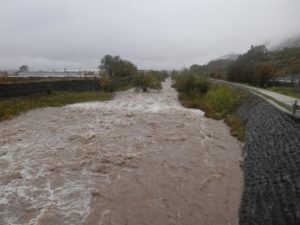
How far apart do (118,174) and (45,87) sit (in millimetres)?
29737

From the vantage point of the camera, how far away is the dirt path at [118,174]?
1013 centimetres

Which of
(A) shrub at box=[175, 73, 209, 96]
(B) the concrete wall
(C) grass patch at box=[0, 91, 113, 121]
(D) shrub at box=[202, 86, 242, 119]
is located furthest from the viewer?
(A) shrub at box=[175, 73, 209, 96]

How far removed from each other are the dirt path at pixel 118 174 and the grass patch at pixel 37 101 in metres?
5.59

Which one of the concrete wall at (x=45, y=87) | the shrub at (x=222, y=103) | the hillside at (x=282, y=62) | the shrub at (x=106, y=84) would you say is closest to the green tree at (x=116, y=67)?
the shrub at (x=106, y=84)

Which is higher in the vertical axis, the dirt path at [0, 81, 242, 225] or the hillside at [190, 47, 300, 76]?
the hillside at [190, 47, 300, 76]

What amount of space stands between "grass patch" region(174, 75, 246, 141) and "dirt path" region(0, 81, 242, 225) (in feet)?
3.24

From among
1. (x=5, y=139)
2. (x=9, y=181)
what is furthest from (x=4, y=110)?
(x=9, y=181)

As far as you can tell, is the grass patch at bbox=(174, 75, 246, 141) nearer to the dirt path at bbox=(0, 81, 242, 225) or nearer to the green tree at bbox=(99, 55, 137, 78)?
the dirt path at bbox=(0, 81, 242, 225)

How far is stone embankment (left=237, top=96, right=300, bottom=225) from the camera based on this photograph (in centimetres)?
891

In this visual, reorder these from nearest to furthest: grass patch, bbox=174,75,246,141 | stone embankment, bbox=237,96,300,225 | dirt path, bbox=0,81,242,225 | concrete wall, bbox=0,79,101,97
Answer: stone embankment, bbox=237,96,300,225
dirt path, bbox=0,81,242,225
grass patch, bbox=174,75,246,141
concrete wall, bbox=0,79,101,97

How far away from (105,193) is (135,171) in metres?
2.43

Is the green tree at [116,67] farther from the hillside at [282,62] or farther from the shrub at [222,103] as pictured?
the shrub at [222,103]

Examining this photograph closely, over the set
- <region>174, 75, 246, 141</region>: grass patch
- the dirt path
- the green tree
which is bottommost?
the dirt path

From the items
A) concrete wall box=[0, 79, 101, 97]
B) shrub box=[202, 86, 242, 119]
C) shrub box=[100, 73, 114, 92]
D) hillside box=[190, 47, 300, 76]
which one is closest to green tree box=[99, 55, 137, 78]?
shrub box=[100, 73, 114, 92]
